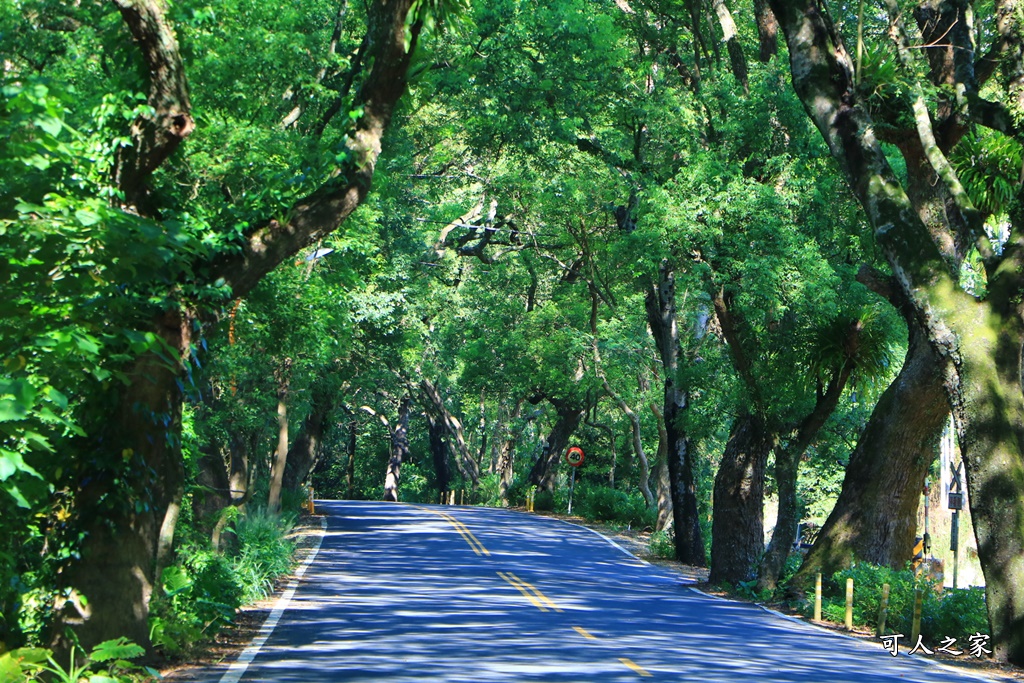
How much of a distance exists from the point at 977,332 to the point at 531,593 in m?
9.46

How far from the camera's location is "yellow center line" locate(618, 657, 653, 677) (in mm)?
12445

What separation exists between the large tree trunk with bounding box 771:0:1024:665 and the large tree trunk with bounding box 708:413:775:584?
31.4 ft

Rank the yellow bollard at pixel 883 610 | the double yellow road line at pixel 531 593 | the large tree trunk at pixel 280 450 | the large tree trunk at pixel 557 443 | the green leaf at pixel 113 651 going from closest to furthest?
1. the green leaf at pixel 113 651
2. the yellow bollard at pixel 883 610
3. the double yellow road line at pixel 531 593
4. the large tree trunk at pixel 280 450
5. the large tree trunk at pixel 557 443

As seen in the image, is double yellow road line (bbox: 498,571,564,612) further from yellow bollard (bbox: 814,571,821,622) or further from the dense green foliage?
the dense green foliage

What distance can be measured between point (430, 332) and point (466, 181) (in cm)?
1384

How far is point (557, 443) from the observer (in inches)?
2219

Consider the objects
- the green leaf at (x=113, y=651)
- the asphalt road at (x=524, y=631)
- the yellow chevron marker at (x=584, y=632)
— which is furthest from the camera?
the yellow chevron marker at (x=584, y=632)

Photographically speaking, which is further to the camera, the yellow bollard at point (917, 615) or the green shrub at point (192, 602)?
the yellow bollard at point (917, 615)

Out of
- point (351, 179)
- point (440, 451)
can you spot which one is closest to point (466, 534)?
point (351, 179)

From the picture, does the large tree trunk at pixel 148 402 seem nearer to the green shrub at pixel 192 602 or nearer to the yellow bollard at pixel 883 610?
the green shrub at pixel 192 602

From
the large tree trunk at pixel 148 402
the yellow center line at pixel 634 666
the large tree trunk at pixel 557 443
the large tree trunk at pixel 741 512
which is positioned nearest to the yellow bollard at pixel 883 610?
the yellow center line at pixel 634 666

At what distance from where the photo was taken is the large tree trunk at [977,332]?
15516 millimetres

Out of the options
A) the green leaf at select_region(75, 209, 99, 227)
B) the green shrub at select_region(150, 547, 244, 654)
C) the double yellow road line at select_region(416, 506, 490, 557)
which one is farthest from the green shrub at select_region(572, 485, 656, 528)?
the green leaf at select_region(75, 209, 99, 227)

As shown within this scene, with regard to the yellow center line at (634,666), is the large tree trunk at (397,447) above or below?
above
